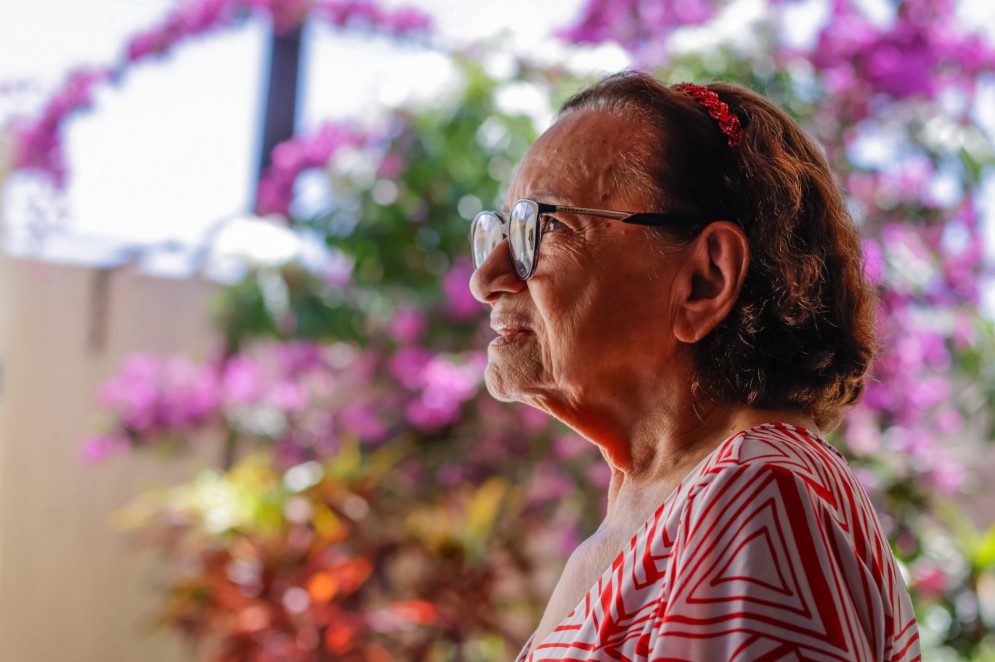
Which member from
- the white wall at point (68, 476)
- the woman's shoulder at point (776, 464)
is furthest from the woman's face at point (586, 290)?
the white wall at point (68, 476)

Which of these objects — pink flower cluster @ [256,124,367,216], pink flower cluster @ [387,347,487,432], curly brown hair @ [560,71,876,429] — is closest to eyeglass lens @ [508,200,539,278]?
curly brown hair @ [560,71,876,429]

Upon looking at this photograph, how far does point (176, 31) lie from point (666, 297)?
3.28 m

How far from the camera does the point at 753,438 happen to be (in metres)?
0.88

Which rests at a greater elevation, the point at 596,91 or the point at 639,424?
the point at 596,91

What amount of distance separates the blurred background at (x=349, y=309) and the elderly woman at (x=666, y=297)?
5.63ft

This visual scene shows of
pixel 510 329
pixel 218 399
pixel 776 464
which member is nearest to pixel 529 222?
pixel 510 329

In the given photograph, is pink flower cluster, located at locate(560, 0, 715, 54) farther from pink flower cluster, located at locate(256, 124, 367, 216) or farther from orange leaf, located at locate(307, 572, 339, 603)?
orange leaf, located at locate(307, 572, 339, 603)

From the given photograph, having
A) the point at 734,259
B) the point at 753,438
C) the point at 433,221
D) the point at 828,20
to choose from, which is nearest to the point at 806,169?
the point at 734,259

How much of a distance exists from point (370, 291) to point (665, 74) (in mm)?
1190

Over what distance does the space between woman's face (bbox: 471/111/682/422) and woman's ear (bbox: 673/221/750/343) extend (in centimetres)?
1

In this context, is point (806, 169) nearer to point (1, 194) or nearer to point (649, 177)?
point (649, 177)

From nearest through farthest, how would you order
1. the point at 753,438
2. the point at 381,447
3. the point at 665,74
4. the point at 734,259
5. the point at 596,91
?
the point at 753,438 → the point at 734,259 → the point at 596,91 → the point at 665,74 → the point at 381,447

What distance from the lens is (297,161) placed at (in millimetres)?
3680

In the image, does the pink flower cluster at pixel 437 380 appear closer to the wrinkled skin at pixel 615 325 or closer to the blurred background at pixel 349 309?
the blurred background at pixel 349 309
